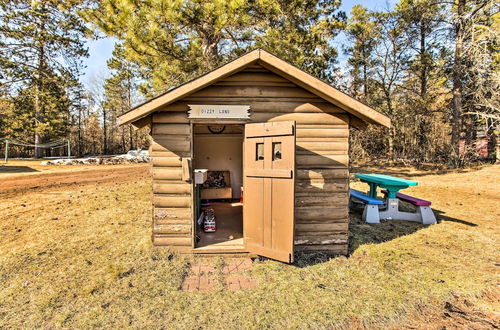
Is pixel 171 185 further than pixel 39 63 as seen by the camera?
No

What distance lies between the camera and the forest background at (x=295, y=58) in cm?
872

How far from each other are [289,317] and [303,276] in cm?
103

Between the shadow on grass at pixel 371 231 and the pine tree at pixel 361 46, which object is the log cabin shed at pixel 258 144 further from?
the pine tree at pixel 361 46

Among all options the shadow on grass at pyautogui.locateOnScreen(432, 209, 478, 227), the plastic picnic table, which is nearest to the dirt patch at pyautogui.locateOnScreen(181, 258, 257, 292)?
the plastic picnic table

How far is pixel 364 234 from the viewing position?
19.6 feet

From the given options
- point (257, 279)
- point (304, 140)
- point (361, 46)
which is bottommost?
point (257, 279)

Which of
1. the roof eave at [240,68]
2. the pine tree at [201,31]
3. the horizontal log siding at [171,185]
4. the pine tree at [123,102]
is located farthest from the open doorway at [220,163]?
the pine tree at [123,102]

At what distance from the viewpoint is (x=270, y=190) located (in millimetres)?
4316

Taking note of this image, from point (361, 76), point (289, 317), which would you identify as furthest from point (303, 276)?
point (361, 76)

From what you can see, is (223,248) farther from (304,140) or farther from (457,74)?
(457,74)

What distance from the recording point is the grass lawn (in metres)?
3.13

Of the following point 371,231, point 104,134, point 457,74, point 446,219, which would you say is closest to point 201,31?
point 371,231

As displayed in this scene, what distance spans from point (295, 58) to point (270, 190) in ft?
23.8

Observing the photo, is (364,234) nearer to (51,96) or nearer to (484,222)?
(484,222)
